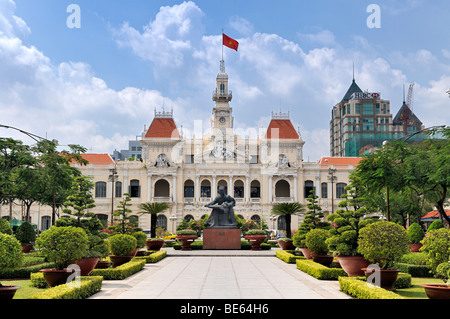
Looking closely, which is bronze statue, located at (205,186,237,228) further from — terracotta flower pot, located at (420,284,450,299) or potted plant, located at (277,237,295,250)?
terracotta flower pot, located at (420,284,450,299)

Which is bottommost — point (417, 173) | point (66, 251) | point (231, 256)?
point (231, 256)

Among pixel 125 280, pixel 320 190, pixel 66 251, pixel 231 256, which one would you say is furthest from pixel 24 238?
pixel 320 190

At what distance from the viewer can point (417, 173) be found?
23.7 m

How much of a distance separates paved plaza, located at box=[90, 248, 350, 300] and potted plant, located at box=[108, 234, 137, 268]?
4.17ft

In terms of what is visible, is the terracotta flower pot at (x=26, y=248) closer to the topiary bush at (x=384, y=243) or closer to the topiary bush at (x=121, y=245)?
the topiary bush at (x=121, y=245)

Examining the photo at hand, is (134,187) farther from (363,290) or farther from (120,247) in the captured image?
(363,290)

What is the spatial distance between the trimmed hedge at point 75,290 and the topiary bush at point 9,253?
1.29 meters

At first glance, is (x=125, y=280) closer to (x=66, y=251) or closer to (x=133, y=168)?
(x=66, y=251)

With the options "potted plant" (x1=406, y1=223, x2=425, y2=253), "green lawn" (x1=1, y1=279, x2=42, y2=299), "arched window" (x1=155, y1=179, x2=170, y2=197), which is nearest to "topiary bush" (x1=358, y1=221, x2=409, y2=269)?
"green lawn" (x1=1, y1=279, x2=42, y2=299)

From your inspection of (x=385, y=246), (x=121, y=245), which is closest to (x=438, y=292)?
(x=385, y=246)

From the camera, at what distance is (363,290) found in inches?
467

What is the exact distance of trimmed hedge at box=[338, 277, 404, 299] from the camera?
35.2 ft
